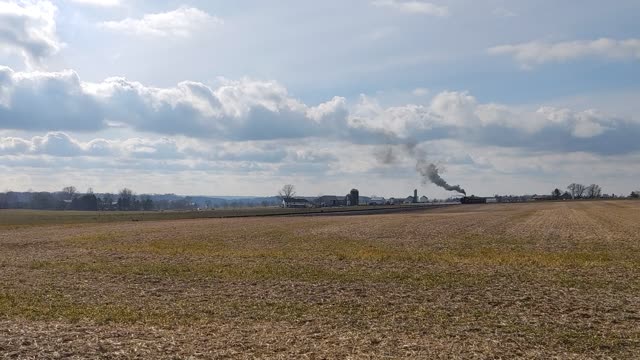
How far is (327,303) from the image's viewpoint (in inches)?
810

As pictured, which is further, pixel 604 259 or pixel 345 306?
pixel 604 259

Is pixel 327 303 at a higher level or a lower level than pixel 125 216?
lower

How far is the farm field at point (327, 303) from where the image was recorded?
14453 millimetres

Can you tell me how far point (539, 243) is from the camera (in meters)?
42.9

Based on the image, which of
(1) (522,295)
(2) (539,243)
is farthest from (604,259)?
(1) (522,295)

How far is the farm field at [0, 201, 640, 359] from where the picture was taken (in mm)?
14453

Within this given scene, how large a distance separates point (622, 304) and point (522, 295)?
3049mm

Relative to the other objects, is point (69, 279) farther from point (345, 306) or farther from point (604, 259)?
point (604, 259)

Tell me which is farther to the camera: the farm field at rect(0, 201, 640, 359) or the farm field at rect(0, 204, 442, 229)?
the farm field at rect(0, 204, 442, 229)

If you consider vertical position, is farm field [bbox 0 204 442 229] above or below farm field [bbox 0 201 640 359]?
above

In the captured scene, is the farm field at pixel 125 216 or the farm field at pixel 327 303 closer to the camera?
the farm field at pixel 327 303

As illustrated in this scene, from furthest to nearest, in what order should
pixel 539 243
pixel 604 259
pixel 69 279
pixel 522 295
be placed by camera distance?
pixel 539 243 → pixel 604 259 → pixel 69 279 → pixel 522 295

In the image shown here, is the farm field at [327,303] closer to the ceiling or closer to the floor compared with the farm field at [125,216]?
closer to the floor

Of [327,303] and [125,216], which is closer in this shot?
[327,303]
